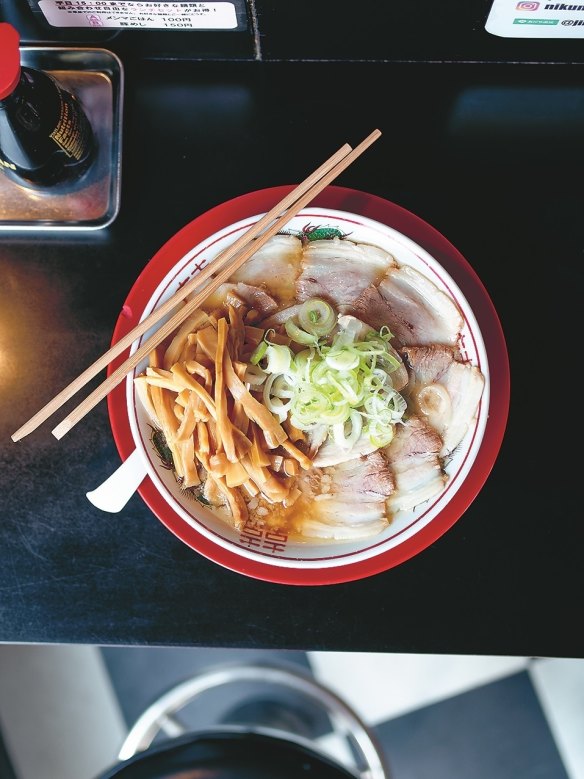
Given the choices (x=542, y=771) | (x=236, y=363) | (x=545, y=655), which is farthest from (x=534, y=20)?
(x=542, y=771)

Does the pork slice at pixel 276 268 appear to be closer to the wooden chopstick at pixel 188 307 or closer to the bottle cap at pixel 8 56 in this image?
the wooden chopstick at pixel 188 307

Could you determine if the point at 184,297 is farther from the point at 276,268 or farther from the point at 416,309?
→ the point at 416,309

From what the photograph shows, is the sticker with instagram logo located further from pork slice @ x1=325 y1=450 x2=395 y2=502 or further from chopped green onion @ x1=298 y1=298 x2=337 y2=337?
pork slice @ x1=325 y1=450 x2=395 y2=502

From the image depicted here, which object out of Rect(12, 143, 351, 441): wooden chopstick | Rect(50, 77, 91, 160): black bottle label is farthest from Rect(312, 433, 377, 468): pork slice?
Rect(50, 77, 91, 160): black bottle label

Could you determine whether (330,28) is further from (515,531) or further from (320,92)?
(515,531)

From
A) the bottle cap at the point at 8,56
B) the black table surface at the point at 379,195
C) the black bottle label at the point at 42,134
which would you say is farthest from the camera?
the black table surface at the point at 379,195

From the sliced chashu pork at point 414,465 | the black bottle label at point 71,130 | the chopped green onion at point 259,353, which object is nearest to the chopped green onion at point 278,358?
the chopped green onion at point 259,353
